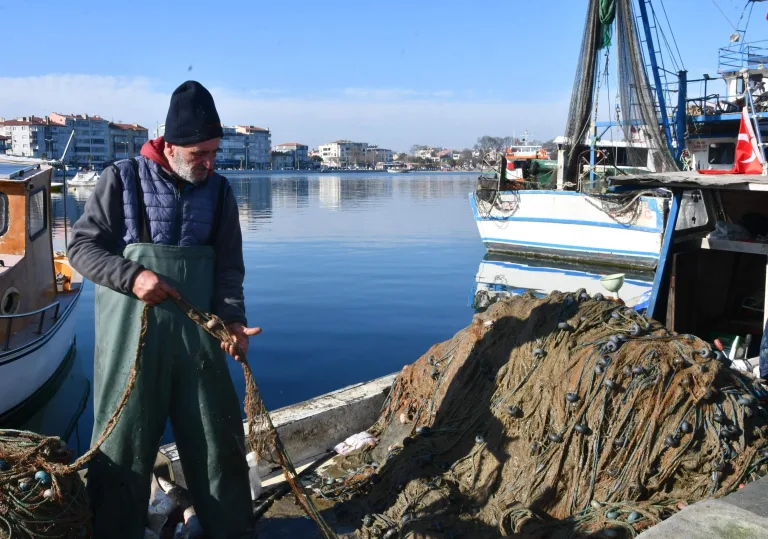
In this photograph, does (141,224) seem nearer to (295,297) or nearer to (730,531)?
(730,531)

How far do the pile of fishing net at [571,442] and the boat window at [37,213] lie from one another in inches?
278

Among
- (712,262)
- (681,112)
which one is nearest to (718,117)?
(681,112)

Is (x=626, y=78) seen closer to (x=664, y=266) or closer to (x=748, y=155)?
(x=748, y=155)

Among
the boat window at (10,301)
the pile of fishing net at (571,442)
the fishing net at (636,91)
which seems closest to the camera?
the pile of fishing net at (571,442)

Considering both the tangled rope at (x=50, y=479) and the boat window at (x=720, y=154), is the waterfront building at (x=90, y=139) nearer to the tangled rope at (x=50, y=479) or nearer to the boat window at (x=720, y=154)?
the boat window at (x=720, y=154)

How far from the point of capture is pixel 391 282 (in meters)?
18.3

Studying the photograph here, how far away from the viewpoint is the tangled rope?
9.74ft

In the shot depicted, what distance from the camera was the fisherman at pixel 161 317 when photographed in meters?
3.27

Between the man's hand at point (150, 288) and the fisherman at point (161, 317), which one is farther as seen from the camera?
the fisherman at point (161, 317)

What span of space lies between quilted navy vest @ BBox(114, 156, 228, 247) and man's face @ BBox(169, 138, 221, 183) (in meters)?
0.07

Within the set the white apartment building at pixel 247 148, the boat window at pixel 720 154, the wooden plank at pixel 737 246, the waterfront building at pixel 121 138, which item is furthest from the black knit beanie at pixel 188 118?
the white apartment building at pixel 247 148

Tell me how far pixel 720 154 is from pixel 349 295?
12853 mm

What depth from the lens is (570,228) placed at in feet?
70.9

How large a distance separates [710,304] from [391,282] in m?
11.0
